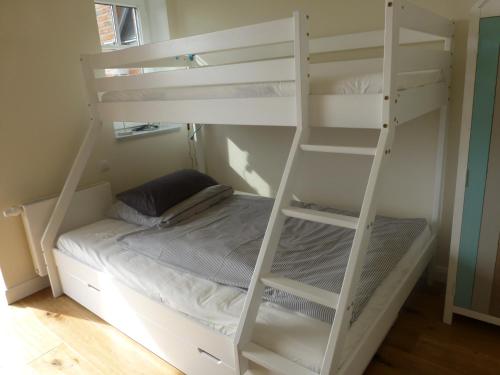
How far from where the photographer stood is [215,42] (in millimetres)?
1705

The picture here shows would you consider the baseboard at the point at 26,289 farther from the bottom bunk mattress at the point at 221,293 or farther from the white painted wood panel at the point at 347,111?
the white painted wood panel at the point at 347,111

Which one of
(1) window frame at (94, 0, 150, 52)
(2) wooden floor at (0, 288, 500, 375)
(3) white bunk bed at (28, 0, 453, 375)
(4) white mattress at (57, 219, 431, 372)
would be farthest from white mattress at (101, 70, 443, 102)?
(2) wooden floor at (0, 288, 500, 375)

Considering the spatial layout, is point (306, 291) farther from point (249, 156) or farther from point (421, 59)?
point (249, 156)

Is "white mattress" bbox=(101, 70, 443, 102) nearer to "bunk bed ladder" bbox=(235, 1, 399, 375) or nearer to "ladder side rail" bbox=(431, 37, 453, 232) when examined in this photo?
"bunk bed ladder" bbox=(235, 1, 399, 375)

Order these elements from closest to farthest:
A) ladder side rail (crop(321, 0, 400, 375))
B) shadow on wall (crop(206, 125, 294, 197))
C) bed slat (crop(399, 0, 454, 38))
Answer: ladder side rail (crop(321, 0, 400, 375)) < bed slat (crop(399, 0, 454, 38)) < shadow on wall (crop(206, 125, 294, 197))

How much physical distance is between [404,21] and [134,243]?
1.81m

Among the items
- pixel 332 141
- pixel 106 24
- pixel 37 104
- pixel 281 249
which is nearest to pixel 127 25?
pixel 106 24

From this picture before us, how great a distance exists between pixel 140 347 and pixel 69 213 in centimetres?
115

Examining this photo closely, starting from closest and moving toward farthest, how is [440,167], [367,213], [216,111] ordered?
1. [367,213]
2. [216,111]
3. [440,167]

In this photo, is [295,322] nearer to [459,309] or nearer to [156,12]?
[459,309]

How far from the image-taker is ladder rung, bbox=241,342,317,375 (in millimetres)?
1308

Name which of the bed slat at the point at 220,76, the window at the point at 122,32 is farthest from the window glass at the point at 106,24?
the bed slat at the point at 220,76

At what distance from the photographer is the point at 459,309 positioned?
2.03m

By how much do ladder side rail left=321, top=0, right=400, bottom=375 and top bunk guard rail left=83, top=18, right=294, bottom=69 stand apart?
0.38 m
